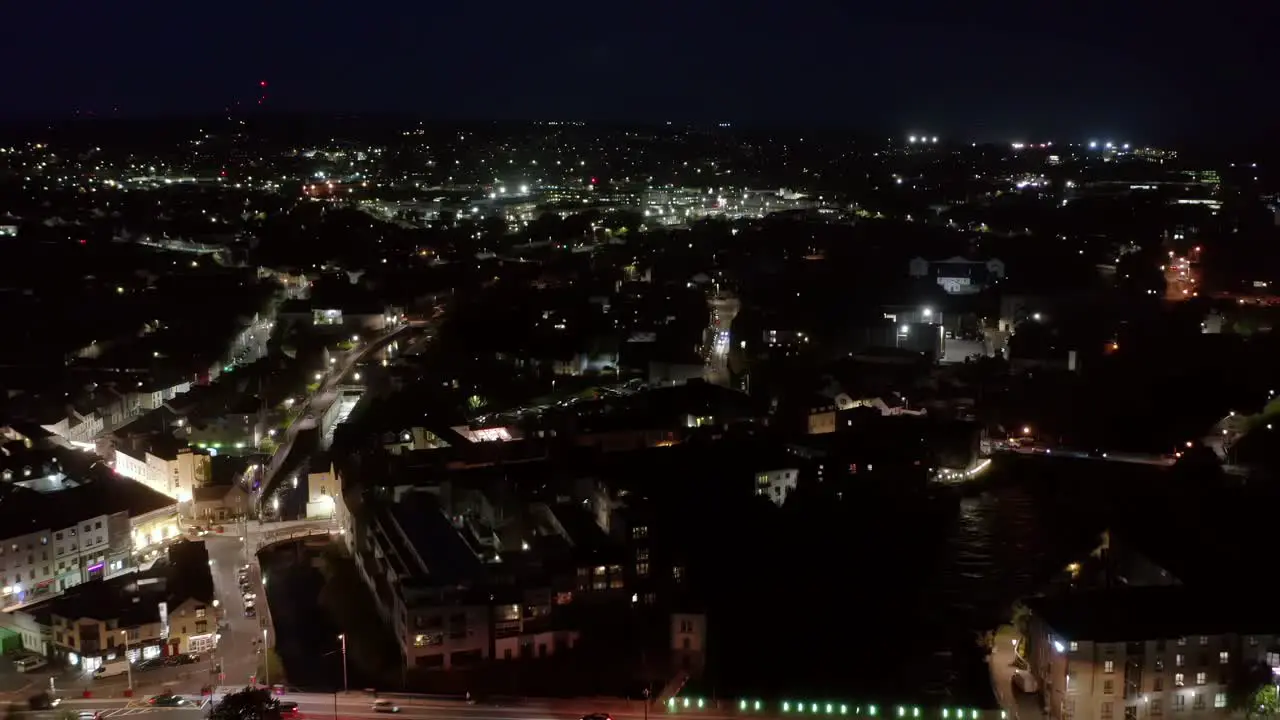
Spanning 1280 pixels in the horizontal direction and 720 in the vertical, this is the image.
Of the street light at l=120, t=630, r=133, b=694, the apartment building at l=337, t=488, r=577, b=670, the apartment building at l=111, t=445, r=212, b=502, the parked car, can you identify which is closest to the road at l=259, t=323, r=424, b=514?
the apartment building at l=111, t=445, r=212, b=502

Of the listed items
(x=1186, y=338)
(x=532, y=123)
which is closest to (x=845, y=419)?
(x=1186, y=338)

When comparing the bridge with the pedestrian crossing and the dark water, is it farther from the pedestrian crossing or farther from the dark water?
the pedestrian crossing

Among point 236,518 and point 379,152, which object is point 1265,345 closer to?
point 236,518

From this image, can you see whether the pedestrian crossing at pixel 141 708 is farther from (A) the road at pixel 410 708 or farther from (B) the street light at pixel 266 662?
Result: (B) the street light at pixel 266 662

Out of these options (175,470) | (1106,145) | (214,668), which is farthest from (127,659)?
(1106,145)

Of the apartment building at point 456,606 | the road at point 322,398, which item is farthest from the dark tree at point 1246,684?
the road at point 322,398
